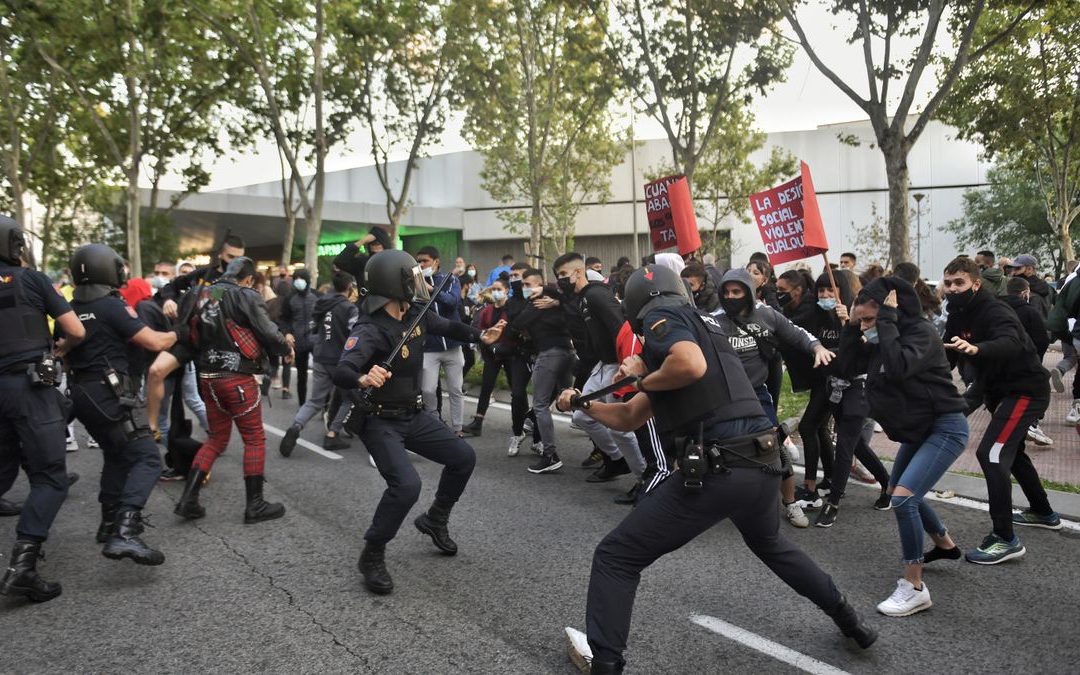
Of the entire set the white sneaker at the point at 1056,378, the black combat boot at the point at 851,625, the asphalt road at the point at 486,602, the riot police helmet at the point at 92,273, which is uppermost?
the riot police helmet at the point at 92,273

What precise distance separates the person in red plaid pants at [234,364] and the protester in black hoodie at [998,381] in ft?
14.8

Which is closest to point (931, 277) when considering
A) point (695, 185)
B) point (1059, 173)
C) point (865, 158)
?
point (865, 158)

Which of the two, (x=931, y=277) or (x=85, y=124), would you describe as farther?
(x=931, y=277)

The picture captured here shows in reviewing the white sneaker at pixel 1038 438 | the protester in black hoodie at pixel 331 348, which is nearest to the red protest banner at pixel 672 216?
the protester in black hoodie at pixel 331 348

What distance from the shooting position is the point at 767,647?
3783mm

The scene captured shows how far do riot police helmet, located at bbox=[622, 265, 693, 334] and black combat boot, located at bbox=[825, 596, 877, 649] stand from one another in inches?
57.7

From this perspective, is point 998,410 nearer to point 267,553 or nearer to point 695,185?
point 267,553

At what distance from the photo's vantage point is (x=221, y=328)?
18.8 feet

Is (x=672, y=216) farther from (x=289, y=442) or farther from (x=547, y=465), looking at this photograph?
(x=289, y=442)

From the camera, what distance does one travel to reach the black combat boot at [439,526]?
17.0 feet

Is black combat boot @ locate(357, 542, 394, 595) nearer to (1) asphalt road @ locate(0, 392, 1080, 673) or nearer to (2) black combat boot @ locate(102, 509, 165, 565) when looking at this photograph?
(1) asphalt road @ locate(0, 392, 1080, 673)

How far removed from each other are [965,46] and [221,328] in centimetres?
1005

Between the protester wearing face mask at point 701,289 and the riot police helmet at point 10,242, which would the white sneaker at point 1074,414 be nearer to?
the protester wearing face mask at point 701,289

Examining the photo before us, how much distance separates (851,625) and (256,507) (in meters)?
4.10
